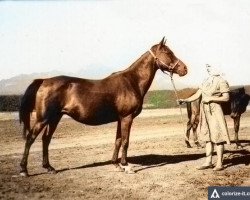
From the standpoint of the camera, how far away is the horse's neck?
313 inches

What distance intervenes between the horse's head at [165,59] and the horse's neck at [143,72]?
0.48 ft

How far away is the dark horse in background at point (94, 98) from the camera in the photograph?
7250 millimetres

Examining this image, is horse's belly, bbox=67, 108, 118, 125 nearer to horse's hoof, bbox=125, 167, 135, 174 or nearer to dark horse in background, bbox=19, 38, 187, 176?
dark horse in background, bbox=19, 38, 187, 176

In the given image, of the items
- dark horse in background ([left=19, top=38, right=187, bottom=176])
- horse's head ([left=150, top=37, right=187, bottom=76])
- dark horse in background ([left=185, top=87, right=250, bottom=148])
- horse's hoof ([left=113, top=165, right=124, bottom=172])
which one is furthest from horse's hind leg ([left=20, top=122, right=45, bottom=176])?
dark horse in background ([left=185, top=87, right=250, bottom=148])

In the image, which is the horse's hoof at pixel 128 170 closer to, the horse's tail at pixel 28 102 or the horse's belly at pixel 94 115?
the horse's belly at pixel 94 115

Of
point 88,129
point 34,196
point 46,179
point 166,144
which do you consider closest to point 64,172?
point 46,179

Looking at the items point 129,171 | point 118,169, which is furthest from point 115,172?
point 129,171

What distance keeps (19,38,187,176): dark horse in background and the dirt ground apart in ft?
1.84

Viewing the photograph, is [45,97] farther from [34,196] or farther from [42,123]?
[34,196]

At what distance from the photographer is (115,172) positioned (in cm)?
784

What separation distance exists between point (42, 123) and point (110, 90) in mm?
1516

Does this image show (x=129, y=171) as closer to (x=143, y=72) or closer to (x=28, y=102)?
(x=143, y=72)

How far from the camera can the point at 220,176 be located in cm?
745

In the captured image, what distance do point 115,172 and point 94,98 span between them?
1.64m
